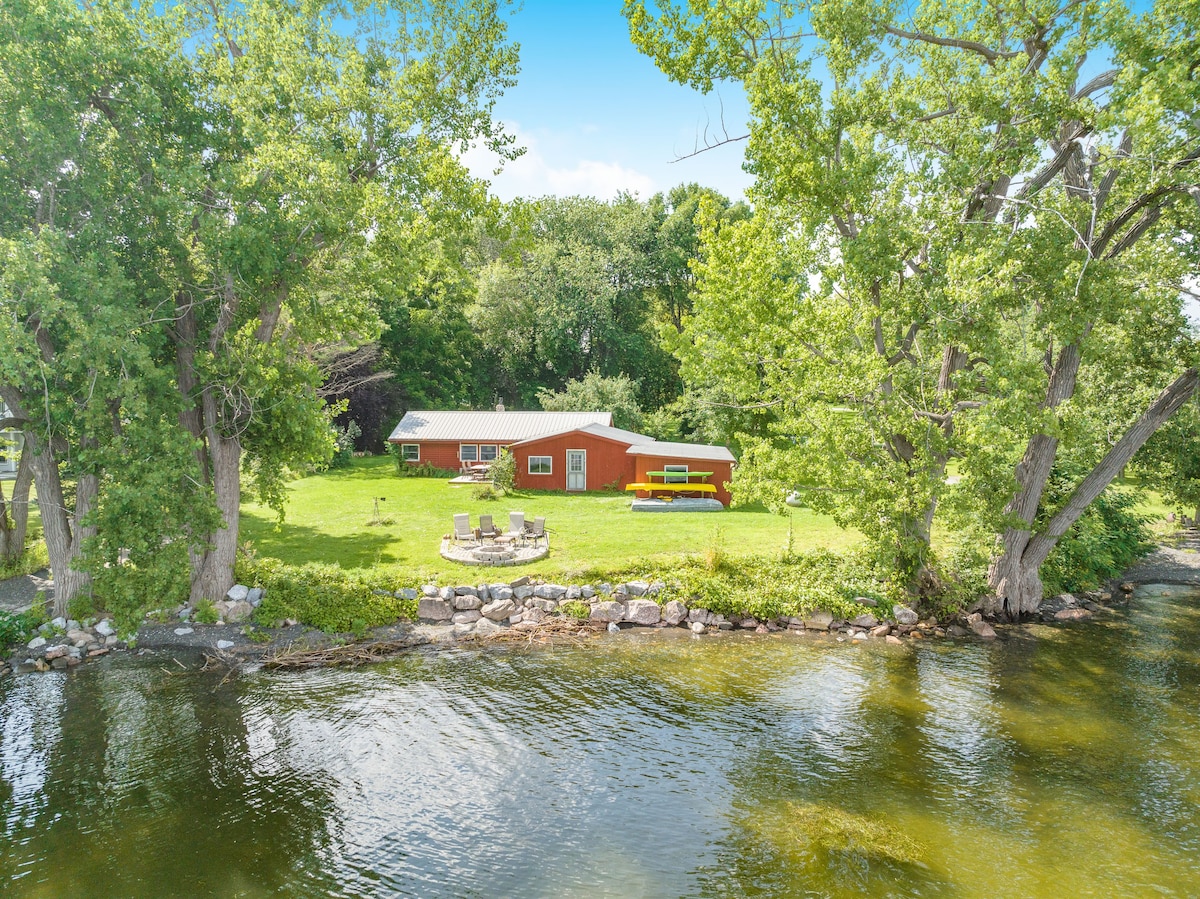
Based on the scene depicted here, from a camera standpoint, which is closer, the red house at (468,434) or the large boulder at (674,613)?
the large boulder at (674,613)

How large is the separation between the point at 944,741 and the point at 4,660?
56.8ft

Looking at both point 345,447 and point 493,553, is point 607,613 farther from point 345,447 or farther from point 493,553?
point 345,447

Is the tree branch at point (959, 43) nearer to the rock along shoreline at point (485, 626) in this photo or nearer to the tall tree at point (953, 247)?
the tall tree at point (953, 247)

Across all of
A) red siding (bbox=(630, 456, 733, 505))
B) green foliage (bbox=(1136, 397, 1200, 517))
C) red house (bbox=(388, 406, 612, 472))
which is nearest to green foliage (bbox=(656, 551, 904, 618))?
red siding (bbox=(630, 456, 733, 505))

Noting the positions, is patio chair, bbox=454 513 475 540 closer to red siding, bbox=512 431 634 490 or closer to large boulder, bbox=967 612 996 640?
red siding, bbox=512 431 634 490

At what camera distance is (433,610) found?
1612cm

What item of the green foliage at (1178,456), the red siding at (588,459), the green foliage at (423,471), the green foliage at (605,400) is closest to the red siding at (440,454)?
the green foliage at (423,471)

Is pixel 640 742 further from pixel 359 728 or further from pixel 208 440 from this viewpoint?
pixel 208 440

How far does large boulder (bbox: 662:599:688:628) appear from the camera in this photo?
1636 cm

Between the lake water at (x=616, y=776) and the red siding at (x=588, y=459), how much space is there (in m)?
16.6

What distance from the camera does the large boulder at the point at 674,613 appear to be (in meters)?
16.4

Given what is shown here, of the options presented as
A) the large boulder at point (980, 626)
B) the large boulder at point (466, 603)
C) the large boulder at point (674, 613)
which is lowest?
the large boulder at point (980, 626)

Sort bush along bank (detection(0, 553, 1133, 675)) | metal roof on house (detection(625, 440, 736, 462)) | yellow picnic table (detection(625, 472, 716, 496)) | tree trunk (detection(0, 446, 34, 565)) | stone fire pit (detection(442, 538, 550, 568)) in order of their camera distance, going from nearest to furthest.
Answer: bush along bank (detection(0, 553, 1133, 675)), tree trunk (detection(0, 446, 34, 565)), stone fire pit (detection(442, 538, 550, 568)), yellow picnic table (detection(625, 472, 716, 496)), metal roof on house (detection(625, 440, 736, 462))

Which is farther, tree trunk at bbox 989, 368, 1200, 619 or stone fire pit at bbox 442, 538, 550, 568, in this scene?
stone fire pit at bbox 442, 538, 550, 568
